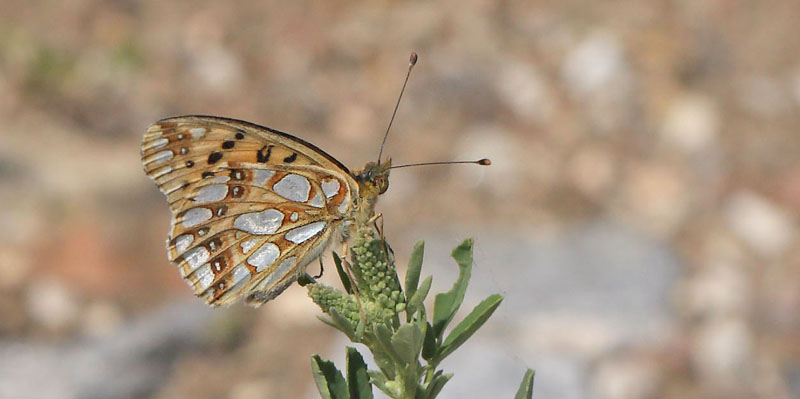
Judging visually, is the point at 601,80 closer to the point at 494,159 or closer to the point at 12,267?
the point at 494,159

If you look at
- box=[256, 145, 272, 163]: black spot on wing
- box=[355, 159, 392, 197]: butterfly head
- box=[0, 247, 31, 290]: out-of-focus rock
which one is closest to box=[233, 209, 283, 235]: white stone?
box=[256, 145, 272, 163]: black spot on wing

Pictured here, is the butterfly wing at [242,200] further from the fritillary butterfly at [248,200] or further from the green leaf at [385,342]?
the green leaf at [385,342]

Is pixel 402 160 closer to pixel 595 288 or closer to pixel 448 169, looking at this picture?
pixel 448 169

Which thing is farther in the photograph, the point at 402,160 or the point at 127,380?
the point at 402,160

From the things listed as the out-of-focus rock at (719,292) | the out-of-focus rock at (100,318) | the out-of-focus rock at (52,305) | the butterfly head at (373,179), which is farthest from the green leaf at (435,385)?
the out-of-focus rock at (52,305)

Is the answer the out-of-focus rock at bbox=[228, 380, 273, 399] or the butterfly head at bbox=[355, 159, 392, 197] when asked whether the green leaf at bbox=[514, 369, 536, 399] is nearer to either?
the butterfly head at bbox=[355, 159, 392, 197]

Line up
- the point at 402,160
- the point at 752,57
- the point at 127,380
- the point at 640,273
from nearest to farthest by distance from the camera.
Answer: the point at 127,380
the point at 640,273
the point at 402,160
the point at 752,57

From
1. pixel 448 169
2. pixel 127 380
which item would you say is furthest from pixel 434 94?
pixel 127 380
